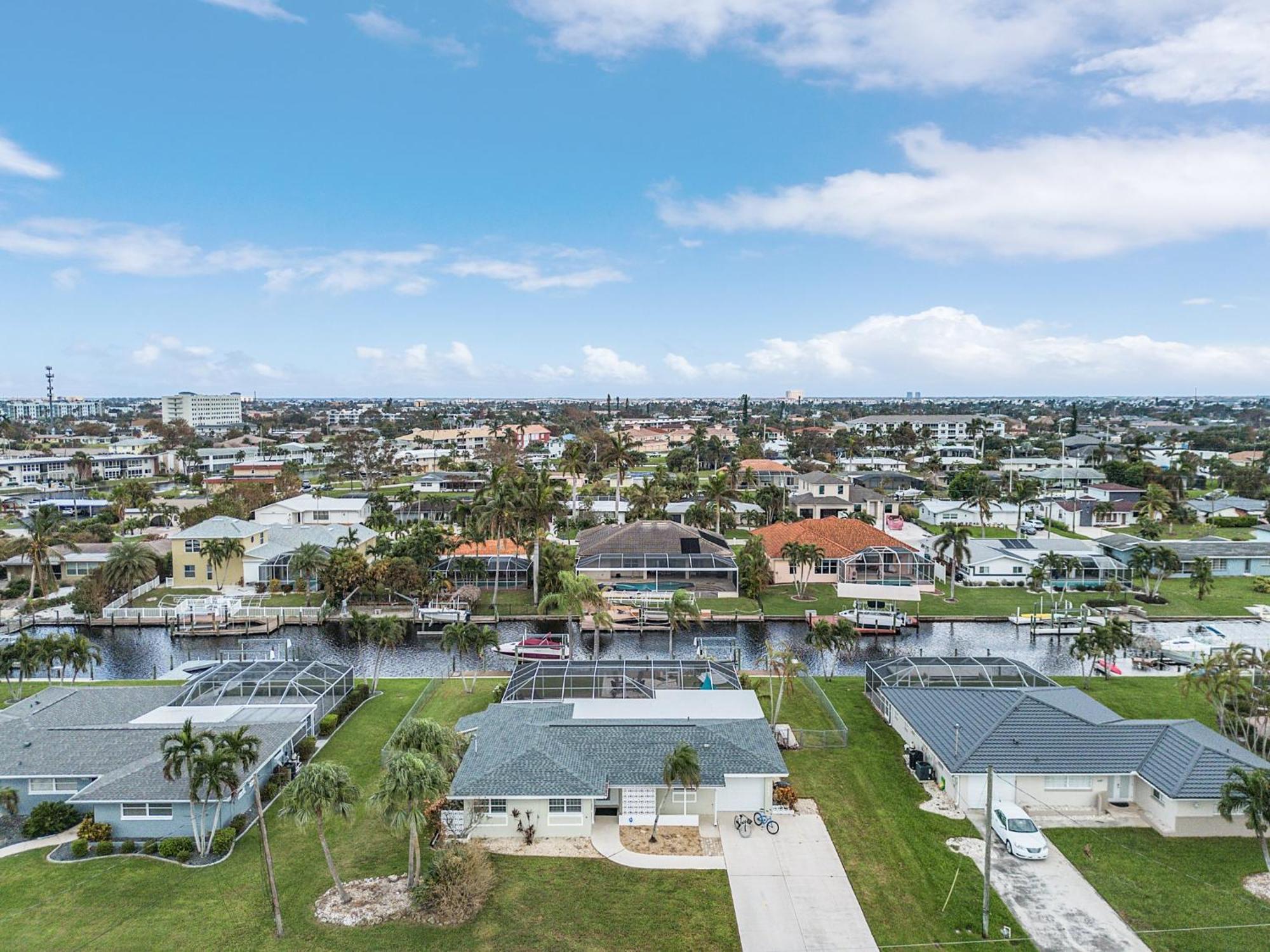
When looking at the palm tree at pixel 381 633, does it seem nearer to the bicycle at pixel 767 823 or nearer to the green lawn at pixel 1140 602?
the bicycle at pixel 767 823

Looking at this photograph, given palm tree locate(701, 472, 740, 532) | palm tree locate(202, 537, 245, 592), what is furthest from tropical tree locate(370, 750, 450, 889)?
palm tree locate(701, 472, 740, 532)

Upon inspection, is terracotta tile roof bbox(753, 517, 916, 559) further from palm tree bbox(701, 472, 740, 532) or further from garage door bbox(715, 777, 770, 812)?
garage door bbox(715, 777, 770, 812)

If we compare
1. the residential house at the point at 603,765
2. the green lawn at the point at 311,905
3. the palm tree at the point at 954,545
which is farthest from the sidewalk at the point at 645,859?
the palm tree at the point at 954,545

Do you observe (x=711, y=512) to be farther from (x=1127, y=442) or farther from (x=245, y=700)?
(x=1127, y=442)

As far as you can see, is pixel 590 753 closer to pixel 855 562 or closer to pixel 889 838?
pixel 889 838

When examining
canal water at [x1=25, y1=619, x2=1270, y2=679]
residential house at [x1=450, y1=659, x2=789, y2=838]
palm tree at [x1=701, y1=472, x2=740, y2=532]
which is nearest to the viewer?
residential house at [x1=450, y1=659, x2=789, y2=838]

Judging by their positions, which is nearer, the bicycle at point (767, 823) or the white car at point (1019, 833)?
the white car at point (1019, 833)
